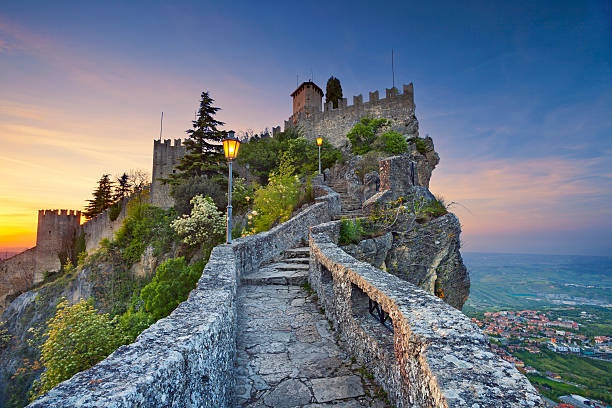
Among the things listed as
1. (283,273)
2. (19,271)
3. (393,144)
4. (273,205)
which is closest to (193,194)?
(273,205)

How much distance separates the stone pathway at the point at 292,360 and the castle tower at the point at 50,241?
29.5m

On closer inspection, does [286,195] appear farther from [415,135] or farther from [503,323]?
[415,135]

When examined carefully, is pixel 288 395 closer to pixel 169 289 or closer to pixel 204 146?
pixel 169 289

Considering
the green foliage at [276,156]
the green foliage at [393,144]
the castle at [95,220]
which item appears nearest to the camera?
the green foliage at [393,144]

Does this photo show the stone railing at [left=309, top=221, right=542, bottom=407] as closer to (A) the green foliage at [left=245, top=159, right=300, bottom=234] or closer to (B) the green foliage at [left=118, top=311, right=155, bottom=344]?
Answer: (B) the green foliage at [left=118, top=311, right=155, bottom=344]

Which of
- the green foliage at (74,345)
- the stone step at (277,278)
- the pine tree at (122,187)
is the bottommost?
the green foliage at (74,345)

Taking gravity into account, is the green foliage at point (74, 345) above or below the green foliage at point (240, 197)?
below

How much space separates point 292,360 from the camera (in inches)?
131

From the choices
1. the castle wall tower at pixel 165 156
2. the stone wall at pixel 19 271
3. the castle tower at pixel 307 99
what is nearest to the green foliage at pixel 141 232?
the castle wall tower at pixel 165 156

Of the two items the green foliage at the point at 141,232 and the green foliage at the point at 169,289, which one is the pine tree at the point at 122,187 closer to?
the green foliage at the point at 141,232

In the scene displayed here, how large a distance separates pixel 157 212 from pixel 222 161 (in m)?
6.32

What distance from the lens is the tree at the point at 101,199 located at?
103ft

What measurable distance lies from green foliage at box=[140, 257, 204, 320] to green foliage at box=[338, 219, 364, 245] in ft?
13.8

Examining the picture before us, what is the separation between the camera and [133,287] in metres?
17.4
